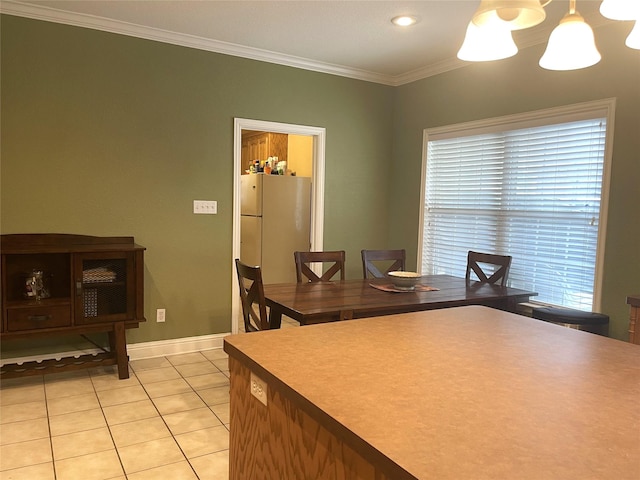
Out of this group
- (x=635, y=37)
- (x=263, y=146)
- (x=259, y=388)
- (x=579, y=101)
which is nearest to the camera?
(x=259, y=388)

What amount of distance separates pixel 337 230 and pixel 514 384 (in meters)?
3.66

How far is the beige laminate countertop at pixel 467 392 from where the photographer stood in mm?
786

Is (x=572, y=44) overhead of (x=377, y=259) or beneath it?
overhead

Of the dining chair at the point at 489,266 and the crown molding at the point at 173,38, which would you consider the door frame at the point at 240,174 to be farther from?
the dining chair at the point at 489,266

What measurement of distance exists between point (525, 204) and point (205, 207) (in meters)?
2.57

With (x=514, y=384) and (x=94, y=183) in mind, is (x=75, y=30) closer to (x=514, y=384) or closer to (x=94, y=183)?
(x=94, y=183)

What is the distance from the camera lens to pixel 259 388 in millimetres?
1225

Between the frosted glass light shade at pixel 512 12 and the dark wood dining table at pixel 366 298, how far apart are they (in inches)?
61.0

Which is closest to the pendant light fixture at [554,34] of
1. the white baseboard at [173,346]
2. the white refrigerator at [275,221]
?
the white baseboard at [173,346]

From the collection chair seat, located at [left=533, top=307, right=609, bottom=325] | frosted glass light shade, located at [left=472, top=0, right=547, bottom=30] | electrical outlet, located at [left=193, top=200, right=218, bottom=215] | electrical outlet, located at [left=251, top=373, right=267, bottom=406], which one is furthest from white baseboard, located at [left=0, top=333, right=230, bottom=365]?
frosted glass light shade, located at [left=472, top=0, right=547, bottom=30]

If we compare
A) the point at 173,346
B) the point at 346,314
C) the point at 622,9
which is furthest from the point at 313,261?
the point at 622,9

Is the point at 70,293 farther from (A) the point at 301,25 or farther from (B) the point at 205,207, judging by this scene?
(A) the point at 301,25

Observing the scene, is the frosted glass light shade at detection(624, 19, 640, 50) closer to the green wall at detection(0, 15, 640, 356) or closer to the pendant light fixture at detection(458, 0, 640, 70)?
the pendant light fixture at detection(458, 0, 640, 70)

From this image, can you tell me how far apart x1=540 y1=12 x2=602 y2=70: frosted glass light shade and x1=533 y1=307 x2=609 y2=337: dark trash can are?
6.18 feet
